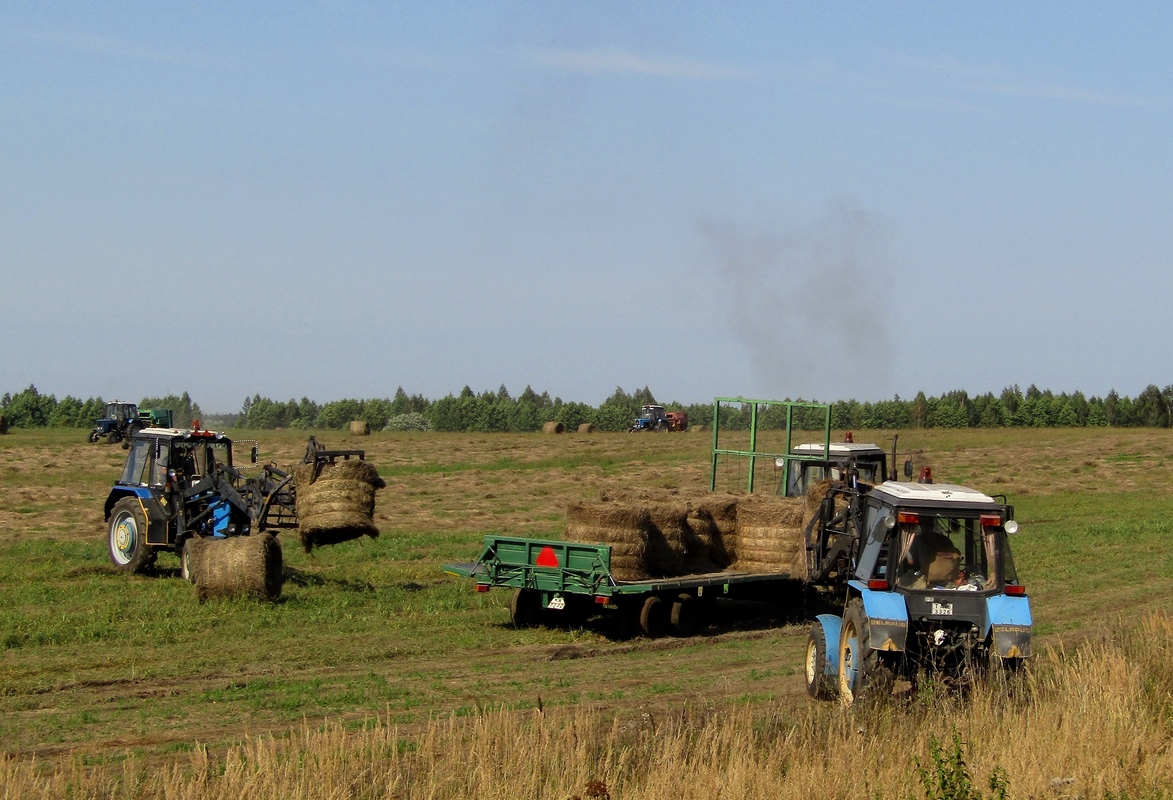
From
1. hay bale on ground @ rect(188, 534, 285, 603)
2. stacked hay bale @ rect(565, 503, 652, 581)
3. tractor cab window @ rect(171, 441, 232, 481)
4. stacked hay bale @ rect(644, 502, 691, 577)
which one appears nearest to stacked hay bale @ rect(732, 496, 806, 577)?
stacked hay bale @ rect(644, 502, 691, 577)

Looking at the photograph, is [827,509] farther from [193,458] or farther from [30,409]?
[30,409]

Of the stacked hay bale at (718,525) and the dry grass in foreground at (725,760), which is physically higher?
the stacked hay bale at (718,525)

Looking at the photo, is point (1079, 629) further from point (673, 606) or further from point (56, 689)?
point (56, 689)

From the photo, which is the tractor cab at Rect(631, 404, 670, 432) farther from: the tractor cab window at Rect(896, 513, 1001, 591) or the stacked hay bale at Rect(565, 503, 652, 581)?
the tractor cab window at Rect(896, 513, 1001, 591)

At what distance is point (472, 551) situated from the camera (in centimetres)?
2300

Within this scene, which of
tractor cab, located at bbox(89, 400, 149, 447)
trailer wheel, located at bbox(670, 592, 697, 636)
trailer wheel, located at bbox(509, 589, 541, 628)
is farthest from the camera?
tractor cab, located at bbox(89, 400, 149, 447)

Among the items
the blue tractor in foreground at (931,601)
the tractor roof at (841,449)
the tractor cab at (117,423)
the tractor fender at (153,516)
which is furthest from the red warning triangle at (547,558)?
the tractor cab at (117,423)

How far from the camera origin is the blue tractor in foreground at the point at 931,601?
1006 cm

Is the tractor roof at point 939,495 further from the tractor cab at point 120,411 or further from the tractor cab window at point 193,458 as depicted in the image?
the tractor cab at point 120,411

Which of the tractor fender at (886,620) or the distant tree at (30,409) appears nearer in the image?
the tractor fender at (886,620)

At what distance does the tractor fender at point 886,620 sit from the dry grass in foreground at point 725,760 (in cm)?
48

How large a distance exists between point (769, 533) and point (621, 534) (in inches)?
87.8

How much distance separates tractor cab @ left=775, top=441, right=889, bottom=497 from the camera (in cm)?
1833

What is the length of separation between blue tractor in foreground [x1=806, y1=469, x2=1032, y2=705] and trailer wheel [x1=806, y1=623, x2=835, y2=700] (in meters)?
0.03
